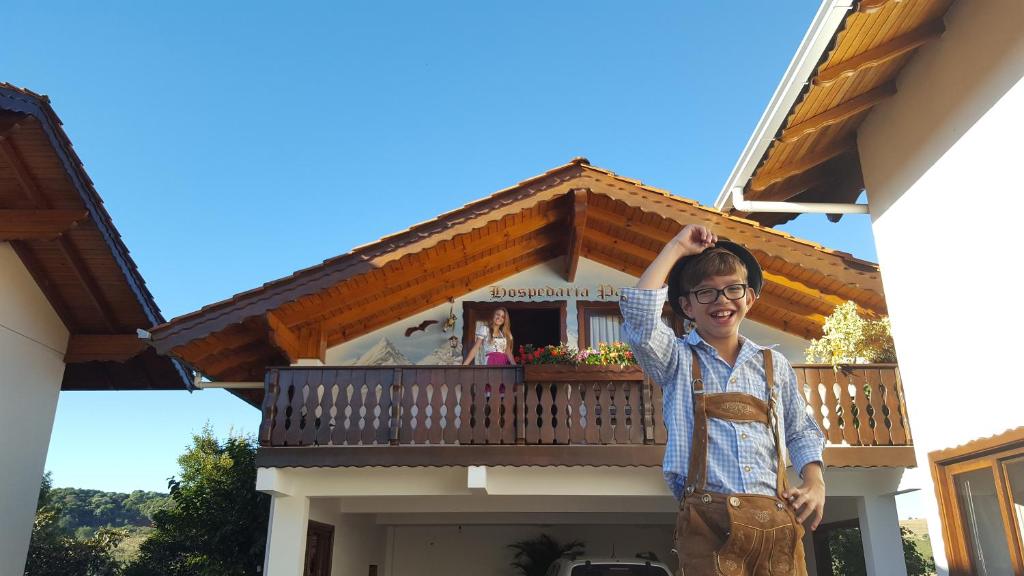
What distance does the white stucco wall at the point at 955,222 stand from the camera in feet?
16.8

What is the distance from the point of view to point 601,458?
29.1 ft

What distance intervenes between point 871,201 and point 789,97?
5.49ft

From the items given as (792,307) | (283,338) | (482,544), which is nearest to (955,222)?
(792,307)

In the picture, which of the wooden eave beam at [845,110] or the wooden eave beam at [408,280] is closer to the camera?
the wooden eave beam at [845,110]

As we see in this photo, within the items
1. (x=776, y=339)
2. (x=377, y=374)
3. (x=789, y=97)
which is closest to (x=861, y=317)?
(x=776, y=339)

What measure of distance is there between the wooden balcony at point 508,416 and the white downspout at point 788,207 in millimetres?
2370

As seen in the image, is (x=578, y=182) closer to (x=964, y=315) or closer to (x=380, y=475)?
(x=380, y=475)

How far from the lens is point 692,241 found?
2734mm

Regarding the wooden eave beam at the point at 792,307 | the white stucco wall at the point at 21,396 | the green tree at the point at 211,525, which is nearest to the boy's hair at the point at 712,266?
the wooden eave beam at the point at 792,307

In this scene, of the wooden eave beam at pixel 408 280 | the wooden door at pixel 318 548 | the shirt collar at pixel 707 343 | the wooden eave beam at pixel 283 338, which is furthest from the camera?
the wooden eave beam at pixel 408 280

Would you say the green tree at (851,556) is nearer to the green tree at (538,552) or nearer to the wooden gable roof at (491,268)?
the green tree at (538,552)

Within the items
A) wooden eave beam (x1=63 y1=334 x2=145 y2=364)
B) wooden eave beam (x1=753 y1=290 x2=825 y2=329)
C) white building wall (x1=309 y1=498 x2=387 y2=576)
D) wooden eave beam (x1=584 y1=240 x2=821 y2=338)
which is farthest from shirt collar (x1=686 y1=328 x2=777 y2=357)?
wooden eave beam (x1=63 y1=334 x2=145 y2=364)

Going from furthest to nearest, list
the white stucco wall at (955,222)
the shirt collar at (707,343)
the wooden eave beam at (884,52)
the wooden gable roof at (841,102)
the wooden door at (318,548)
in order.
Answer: the wooden door at (318,548) < the wooden eave beam at (884,52) < the wooden gable roof at (841,102) < the white stucco wall at (955,222) < the shirt collar at (707,343)

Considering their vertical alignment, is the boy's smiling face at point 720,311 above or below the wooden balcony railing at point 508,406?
below
